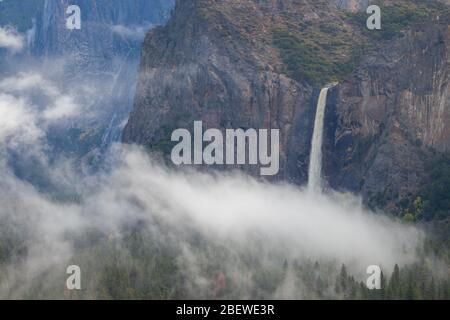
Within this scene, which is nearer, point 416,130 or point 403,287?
point 403,287

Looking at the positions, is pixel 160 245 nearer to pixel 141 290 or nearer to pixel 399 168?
pixel 141 290

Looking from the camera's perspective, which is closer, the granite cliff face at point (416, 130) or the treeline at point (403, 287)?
the treeline at point (403, 287)

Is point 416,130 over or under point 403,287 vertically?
over

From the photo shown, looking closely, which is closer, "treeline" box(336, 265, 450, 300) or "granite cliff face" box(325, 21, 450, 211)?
"treeline" box(336, 265, 450, 300)

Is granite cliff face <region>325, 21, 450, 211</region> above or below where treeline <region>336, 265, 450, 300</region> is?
above

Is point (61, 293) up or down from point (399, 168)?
down

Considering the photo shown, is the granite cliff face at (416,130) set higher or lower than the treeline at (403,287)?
higher
